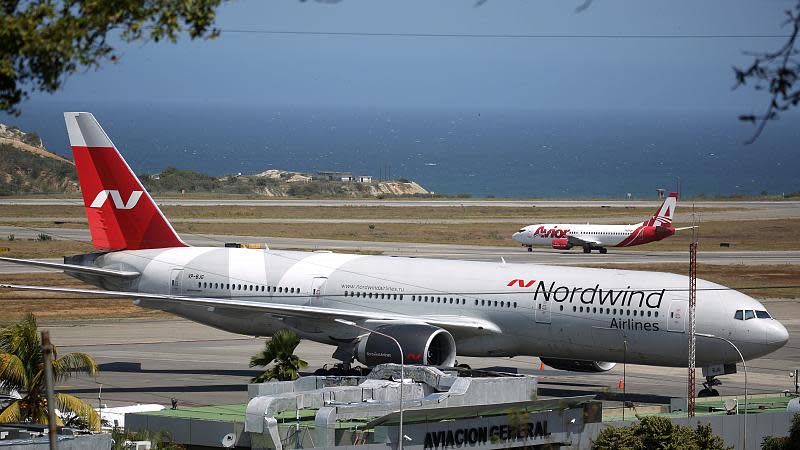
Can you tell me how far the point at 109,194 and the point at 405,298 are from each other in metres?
12.7

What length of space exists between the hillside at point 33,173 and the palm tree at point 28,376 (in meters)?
135

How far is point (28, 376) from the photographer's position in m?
27.5

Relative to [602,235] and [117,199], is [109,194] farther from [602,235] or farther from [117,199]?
[602,235]

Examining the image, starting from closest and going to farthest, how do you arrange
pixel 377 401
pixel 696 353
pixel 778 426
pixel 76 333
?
pixel 377 401, pixel 778 426, pixel 696 353, pixel 76 333

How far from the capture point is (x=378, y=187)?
192 metres

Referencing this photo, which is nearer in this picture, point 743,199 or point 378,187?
point 743,199

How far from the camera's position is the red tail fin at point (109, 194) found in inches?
1859

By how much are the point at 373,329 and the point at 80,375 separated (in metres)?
12.0

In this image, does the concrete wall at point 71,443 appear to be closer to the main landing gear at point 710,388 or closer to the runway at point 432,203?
the main landing gear at point 710,388

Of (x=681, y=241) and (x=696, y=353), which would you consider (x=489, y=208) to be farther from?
(x=696, y=353)

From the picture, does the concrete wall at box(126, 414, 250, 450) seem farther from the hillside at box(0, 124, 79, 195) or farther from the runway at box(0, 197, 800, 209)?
the hillside at box(0, 124, 79, 195)

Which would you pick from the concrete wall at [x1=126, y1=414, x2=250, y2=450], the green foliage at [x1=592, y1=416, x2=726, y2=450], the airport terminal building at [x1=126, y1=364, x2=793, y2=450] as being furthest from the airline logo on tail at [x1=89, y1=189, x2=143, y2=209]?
the green foliage at [x1=592, y1=416, x2=726, y2=450]

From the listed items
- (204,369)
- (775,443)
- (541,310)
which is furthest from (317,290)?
(775,443)

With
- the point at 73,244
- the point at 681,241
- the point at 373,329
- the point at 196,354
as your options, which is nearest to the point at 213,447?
the point at 373,329
